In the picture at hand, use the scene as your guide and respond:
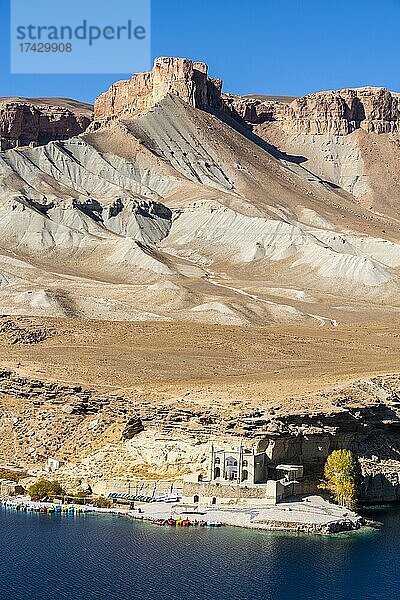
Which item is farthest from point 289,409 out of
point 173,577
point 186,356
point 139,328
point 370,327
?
point 370,327

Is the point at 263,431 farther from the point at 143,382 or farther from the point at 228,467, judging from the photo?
the point at 143,382

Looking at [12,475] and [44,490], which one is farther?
[12,475]

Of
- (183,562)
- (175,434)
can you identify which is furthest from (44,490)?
(183,562)

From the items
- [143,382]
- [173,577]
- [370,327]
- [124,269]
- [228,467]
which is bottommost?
[173,577]

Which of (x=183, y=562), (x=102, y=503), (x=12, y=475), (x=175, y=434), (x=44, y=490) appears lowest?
(x=183, y=562)

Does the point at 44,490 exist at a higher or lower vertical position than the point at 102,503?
higher

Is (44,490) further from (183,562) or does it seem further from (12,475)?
(183,562)

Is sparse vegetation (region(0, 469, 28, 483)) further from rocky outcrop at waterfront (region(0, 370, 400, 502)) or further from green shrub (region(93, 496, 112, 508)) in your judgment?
green shrub (region(93, 496, 112, 508))

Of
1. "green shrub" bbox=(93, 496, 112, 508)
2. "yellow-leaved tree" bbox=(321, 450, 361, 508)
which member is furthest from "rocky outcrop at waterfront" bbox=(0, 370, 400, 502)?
"green shrub" bbox=(93, 496, 112, 508)

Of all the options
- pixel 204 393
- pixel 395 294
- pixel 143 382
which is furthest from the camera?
pixel 395 294
